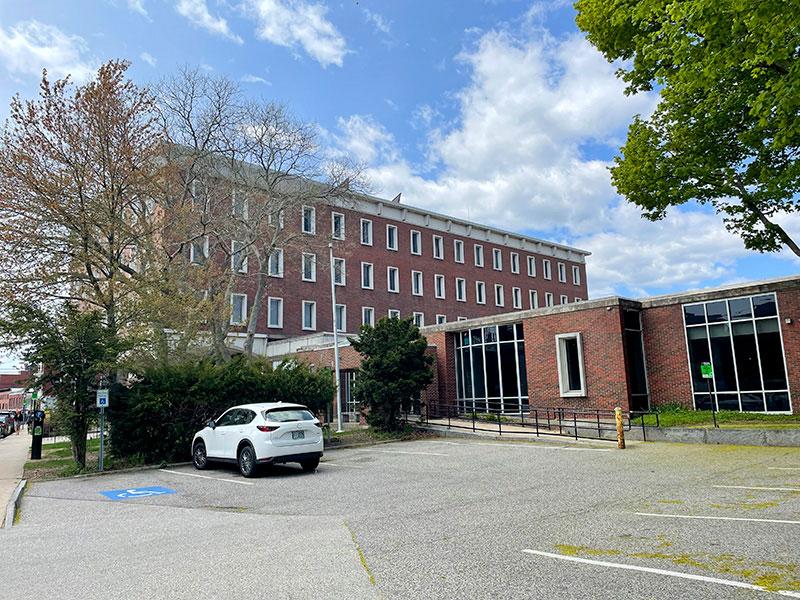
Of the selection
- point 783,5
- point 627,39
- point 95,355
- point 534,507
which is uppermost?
point 627,39

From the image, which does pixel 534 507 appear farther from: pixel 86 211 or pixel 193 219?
pixel 193 219

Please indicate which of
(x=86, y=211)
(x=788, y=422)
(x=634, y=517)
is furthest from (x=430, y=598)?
(x=86, y=211)

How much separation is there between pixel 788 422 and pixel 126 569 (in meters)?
17.9

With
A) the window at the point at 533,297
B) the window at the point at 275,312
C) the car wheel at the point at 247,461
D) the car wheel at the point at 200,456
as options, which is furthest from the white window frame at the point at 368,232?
the car wheel at the point at 247,461

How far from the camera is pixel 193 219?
2602 cm

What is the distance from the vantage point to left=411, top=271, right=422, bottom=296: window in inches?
1984

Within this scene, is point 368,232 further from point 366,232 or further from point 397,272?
point 397,272

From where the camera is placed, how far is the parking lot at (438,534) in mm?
5469

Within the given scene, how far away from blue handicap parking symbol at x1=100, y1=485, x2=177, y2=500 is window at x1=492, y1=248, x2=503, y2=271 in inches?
1857

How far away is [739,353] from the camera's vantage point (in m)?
20.8

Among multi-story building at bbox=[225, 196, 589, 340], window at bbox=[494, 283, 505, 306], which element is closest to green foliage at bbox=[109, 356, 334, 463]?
multi-story building at bbox=[225, 196, 589, 340]

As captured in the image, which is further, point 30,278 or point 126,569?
point 30,278

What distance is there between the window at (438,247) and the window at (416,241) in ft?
5.70

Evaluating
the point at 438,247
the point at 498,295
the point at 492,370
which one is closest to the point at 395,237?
the point at 438,247
